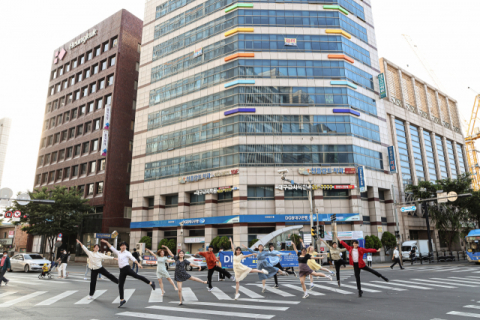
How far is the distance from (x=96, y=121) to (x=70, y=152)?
8.18 metres

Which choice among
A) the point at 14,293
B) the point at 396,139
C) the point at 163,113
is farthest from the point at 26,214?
the point at 396,139

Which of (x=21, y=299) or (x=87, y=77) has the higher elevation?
(x=87, y=77)

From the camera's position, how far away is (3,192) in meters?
20.0

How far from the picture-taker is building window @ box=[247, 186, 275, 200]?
38.8 metres

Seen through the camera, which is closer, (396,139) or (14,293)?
(14,293)

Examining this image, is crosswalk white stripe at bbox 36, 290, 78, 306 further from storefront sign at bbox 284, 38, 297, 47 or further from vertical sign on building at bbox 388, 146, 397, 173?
vertical sign on building at bbox 388, 146, 397, 173

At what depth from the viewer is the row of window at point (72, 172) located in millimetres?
52562

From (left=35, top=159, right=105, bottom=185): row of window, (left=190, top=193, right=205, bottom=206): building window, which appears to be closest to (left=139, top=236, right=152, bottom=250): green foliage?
(left=190, top=193, right=205, bottom=206): building window

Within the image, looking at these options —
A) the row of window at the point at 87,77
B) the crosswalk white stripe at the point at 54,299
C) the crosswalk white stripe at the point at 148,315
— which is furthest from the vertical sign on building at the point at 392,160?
the row of window at the point at 87,77

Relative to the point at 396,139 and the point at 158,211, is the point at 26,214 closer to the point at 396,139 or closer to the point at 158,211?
the point at 158,211

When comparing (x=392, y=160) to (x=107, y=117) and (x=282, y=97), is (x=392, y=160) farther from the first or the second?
(x=107, y=117)

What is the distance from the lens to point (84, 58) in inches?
2469

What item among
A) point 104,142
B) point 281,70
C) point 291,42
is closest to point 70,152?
point 104,142

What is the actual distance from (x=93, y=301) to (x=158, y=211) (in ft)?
113
